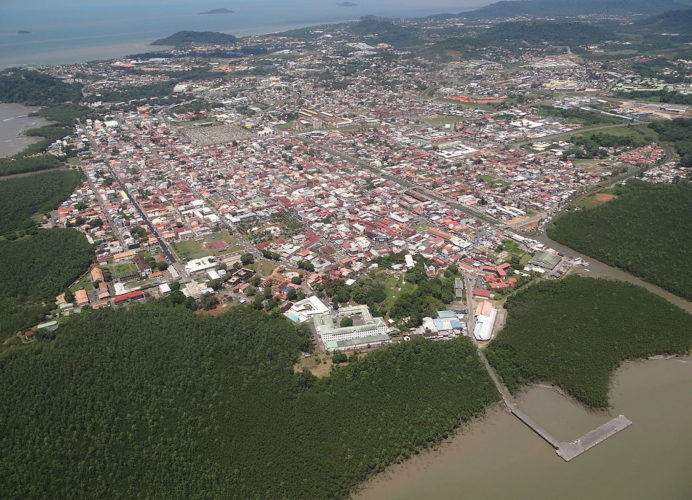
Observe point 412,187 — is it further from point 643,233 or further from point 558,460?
point 558,460

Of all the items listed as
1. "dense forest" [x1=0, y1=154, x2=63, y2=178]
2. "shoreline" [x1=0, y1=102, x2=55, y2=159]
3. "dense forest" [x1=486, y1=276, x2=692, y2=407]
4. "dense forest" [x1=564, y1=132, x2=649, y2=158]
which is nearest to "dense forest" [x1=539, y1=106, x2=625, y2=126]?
"dense forest" [x1=564, y1=132, x2=649, y2=158]

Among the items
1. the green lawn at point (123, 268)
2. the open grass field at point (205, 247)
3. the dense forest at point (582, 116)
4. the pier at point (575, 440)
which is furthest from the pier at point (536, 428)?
the dense forest at point (582, 116)

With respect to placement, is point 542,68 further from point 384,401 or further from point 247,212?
point 384,401

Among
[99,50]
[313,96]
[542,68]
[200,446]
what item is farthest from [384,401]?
[99,50]

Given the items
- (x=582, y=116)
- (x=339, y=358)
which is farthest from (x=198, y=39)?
(x=339, y=358)

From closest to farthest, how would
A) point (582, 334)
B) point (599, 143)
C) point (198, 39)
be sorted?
point (582, 334) → point (599, 143) → point (198, 39)

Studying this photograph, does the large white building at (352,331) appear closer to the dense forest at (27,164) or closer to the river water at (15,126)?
the dense forest at (27,164)
